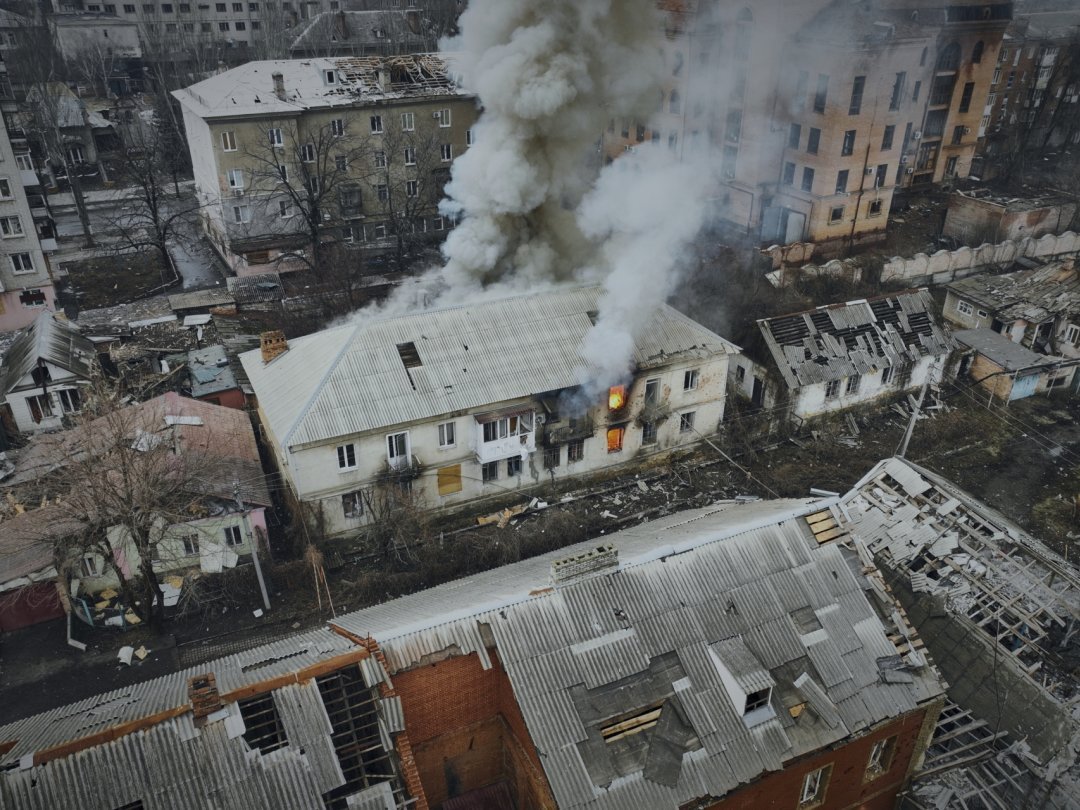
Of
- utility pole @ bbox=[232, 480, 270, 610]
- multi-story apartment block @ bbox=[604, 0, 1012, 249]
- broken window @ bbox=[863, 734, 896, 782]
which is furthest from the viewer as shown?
multi-story apartment block @ bbox=[604, 0, 1012, 249]

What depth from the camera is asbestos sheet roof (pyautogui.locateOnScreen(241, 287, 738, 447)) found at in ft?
80.2

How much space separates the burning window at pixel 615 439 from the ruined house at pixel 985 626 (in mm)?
8766

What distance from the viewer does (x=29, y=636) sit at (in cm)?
2183

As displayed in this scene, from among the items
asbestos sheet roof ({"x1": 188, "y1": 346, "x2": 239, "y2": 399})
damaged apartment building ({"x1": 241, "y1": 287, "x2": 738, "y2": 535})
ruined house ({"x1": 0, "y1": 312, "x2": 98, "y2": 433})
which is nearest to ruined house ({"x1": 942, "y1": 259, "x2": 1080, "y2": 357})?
damaged apartment building ({"x1": 241, "y1": 287, "x2": 738, "y2": 535})

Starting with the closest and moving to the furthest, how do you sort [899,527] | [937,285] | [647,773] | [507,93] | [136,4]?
[647,773]
[899,527]
[507,93]
[937,285]
[136,4]

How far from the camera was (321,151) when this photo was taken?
44156 mm

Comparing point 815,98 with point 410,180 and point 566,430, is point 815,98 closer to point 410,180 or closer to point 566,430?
point 410,180

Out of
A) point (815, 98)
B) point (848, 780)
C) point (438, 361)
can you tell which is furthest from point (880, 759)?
point (815, 98)

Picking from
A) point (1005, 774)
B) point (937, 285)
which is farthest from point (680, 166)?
point (1005, 774)

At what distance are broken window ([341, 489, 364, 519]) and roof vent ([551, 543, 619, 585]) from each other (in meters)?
11.8

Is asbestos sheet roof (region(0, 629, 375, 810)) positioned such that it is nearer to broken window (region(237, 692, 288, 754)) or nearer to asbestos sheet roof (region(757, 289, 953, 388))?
broken window (region(237, 692, 288, 754))

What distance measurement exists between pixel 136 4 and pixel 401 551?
85.2 metres

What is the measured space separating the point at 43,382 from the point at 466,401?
1670 centimetres

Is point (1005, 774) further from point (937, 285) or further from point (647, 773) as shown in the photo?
point (937, 285)
